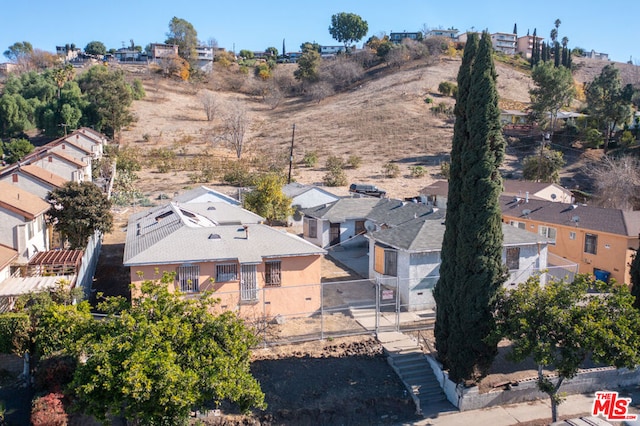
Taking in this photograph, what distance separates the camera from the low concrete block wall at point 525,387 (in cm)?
1581

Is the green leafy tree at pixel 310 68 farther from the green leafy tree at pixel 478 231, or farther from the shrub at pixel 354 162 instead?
the green leafy tree at pixel 478 231

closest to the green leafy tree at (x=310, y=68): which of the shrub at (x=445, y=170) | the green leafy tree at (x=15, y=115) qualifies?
the green leafy tree at (x=15, y=115)

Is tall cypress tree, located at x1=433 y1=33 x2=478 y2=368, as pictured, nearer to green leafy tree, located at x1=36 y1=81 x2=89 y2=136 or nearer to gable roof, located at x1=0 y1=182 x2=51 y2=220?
gable roof, located at x1=0 y1=182 x2=51 y2=220

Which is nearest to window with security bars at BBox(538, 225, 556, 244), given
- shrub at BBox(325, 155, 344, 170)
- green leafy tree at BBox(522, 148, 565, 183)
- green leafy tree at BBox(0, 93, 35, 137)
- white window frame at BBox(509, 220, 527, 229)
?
white window frame at BBox(509, 220, 527, 229)

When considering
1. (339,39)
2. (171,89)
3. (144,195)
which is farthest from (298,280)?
(339,39)

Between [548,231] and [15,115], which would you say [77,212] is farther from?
[15,115]

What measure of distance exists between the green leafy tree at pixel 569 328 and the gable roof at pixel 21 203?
73.1 ft

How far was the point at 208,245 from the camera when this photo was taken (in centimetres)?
2052

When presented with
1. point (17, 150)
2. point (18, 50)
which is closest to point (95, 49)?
point (18, 50)

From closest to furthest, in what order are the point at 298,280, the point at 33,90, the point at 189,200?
the point at 298,280 < the point at 189,200 < the point at 33,90

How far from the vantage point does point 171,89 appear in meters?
102

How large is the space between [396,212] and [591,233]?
1124 cm

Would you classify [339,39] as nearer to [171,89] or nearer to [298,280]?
[171,89]

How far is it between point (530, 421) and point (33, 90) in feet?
275
